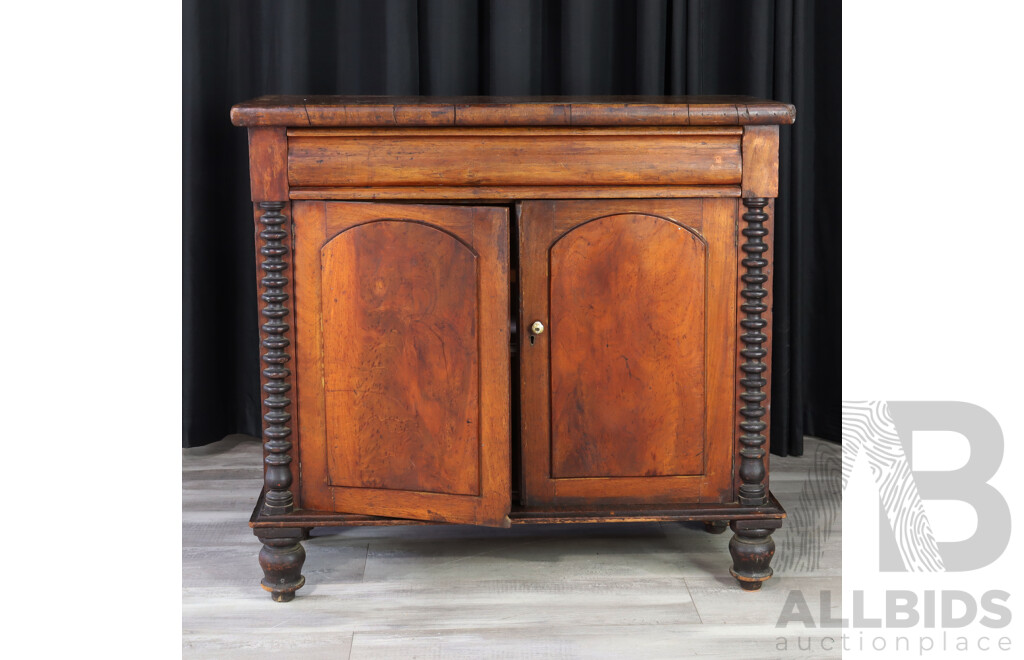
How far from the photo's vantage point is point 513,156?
1.99 m

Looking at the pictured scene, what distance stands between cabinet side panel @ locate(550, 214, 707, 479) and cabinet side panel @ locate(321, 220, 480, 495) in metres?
0.19

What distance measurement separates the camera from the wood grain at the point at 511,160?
1.99 meters

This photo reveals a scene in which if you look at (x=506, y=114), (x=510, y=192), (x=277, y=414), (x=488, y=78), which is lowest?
(x=277, y=414)

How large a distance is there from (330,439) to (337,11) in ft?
4.01

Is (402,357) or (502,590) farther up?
(402,357)

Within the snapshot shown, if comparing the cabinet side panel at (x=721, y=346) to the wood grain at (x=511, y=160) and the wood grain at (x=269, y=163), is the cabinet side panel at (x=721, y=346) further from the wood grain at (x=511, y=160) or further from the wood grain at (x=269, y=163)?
the wood grain at (x=269, y=163)

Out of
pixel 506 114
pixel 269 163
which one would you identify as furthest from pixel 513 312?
pixel 269 163

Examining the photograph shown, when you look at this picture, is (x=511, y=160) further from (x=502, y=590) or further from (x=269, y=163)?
(x=502, y=590)

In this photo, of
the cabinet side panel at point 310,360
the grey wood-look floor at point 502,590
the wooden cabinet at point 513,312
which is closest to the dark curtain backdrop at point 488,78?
the grey wood-look floor at point 502,590

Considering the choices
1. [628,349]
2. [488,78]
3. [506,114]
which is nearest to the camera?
[506,114]

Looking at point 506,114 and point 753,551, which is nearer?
point 506,114

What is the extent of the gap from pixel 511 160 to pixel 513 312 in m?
0.33

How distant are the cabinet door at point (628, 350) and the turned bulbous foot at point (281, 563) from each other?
0.49 metres

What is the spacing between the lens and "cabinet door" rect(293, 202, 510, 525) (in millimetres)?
1998
